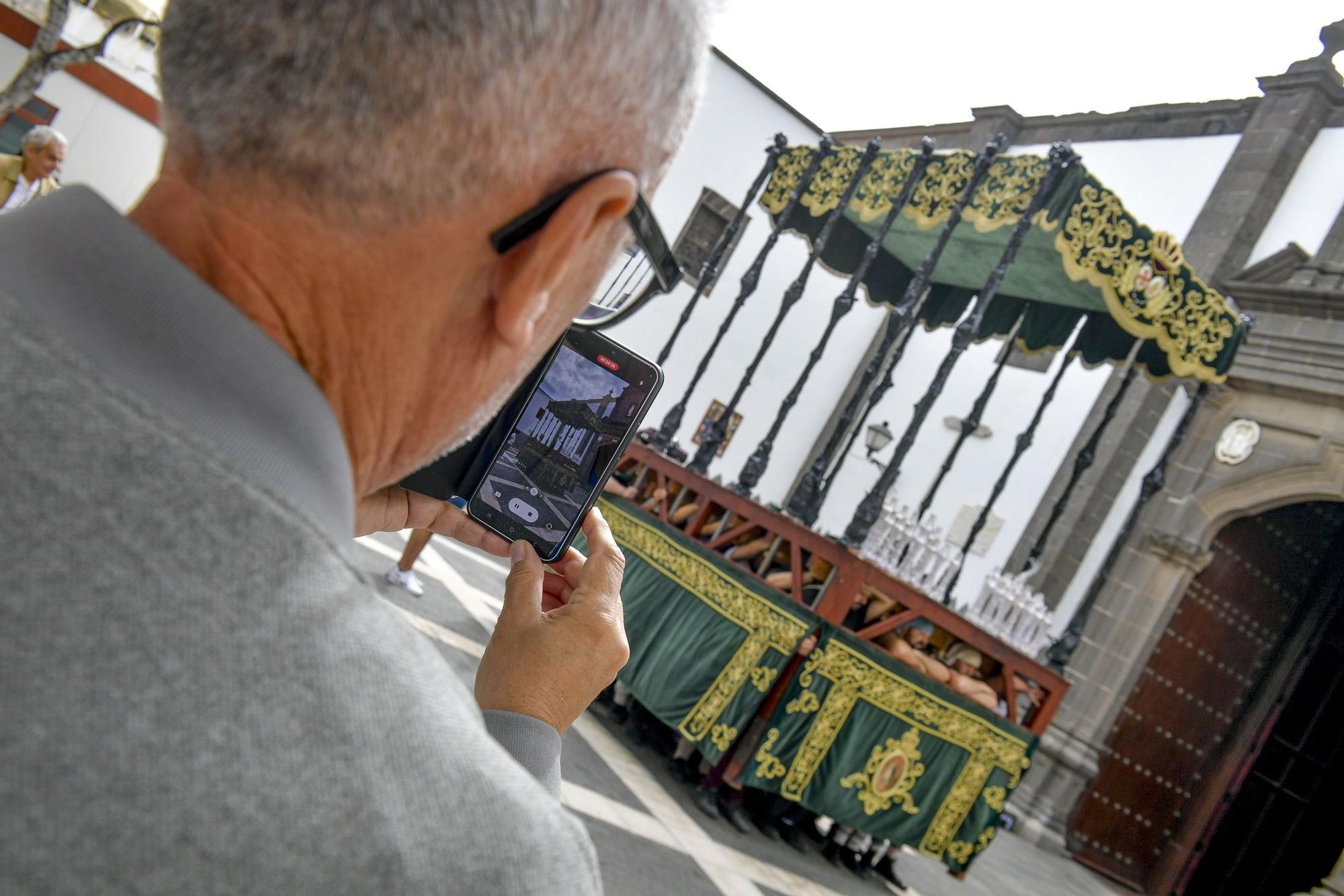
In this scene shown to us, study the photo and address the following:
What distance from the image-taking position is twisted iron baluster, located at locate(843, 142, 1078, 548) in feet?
19.5

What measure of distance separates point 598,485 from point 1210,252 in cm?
1184

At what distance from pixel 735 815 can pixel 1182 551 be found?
21.9 feet

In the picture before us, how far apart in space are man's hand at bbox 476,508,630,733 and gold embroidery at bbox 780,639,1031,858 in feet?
14.7

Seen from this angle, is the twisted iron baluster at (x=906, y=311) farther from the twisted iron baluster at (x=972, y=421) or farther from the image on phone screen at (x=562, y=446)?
the image on phone screen at (x=562, y=446)

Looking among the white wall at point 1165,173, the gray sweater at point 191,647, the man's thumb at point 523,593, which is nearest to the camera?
the gray sweater at point 191,647

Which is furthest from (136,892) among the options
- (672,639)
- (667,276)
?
(672,639)

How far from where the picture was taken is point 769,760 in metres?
5.49

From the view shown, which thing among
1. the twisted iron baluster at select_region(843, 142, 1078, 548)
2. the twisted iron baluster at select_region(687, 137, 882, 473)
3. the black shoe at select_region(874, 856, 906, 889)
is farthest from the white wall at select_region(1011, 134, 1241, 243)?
the black shoe at select_region(874, 856, 906, 889)

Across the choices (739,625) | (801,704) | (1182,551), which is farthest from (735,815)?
(1182,551)

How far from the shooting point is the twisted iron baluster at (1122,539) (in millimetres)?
6984

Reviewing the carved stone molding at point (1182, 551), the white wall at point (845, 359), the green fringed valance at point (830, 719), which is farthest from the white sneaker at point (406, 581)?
the white wall at point (845, 359)

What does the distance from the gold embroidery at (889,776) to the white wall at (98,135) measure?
13.3 meters

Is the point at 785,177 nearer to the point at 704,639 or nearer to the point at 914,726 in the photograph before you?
the point at 704,639

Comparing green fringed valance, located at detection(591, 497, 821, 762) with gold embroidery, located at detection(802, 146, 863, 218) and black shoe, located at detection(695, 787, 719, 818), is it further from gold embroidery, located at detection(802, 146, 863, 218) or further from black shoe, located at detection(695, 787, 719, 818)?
gold embroidery, located at detection(802, 146, 863, 218)
